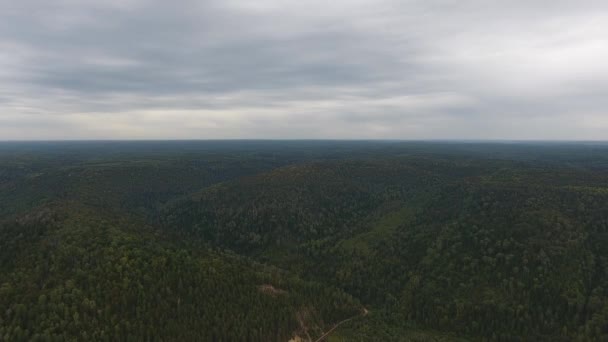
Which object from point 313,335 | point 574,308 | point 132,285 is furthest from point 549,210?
point 132,285

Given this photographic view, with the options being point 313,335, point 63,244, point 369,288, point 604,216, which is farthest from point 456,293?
point 63,244

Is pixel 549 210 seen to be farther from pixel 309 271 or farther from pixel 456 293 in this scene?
pixel 309 271

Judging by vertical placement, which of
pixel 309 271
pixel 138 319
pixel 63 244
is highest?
pixel 63 244

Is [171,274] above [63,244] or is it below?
below

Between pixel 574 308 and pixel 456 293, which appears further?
pixel 456 293

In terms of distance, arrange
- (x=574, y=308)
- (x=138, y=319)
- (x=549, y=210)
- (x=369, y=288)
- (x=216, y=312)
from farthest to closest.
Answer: (x=549, y=210), (x=369, y=288), (x=574, y=308), (x=216, y=312), (x=138, y=319)

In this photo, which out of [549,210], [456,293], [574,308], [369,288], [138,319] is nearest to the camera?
[138,319]

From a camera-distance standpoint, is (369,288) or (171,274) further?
(369,288)

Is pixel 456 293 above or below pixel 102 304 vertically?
below

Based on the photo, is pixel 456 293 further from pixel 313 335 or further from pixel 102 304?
pixel 102 304
